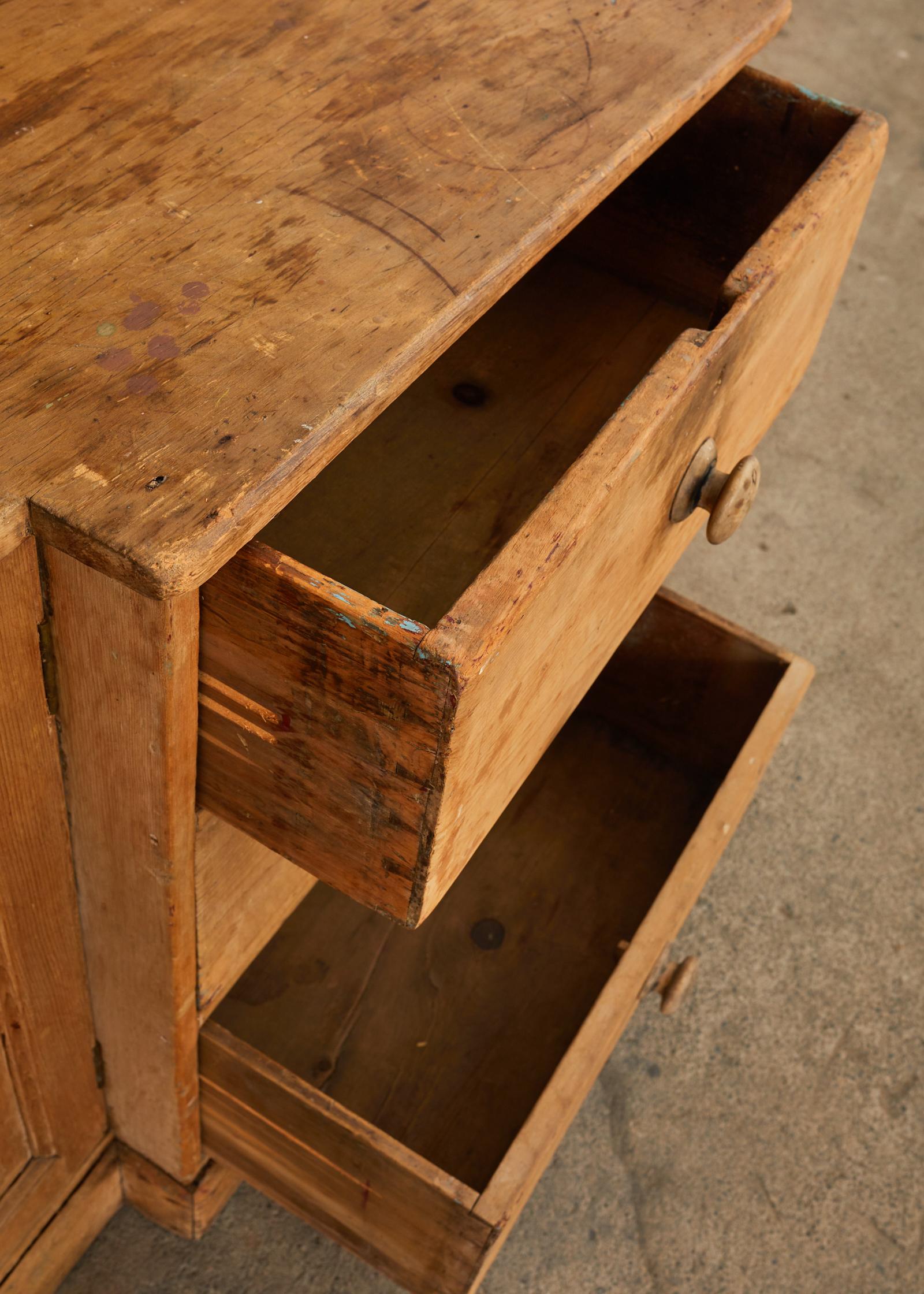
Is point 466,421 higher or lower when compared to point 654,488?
lower

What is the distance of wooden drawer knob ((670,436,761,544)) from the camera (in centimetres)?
78

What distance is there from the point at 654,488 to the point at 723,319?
11 centimetres

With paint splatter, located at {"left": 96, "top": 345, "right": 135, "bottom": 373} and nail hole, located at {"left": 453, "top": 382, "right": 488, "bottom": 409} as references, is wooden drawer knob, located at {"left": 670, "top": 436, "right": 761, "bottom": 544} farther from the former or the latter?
paint splatter, located at {"left": 96, "top": 345, "right": 135, "bottom": 373}

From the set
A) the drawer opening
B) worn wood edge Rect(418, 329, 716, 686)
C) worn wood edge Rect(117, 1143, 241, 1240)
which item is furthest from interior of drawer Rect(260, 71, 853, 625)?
worn wood edge Rect(117, 1143, 241, 1240)

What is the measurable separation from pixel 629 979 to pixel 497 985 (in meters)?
0.22

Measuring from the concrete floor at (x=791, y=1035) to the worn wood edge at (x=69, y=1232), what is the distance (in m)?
0.04

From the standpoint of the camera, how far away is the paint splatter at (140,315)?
59 cm

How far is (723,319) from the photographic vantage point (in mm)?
735

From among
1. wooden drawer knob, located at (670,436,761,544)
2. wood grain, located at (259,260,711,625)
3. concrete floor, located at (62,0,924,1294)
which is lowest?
concrete floor, located at (62,0,924,1294)

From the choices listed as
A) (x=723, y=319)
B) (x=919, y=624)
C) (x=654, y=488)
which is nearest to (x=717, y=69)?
(x=723, y=319)

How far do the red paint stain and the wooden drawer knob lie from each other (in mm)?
350

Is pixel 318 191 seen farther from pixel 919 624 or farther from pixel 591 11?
pixel 919 624

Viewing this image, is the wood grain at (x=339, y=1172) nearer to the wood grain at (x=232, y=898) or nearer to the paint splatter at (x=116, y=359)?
the wood grain at (x=232, y=898)

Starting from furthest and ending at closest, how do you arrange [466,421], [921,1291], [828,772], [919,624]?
[919,624] → [828,772] → [921,1291] → [466,421]
